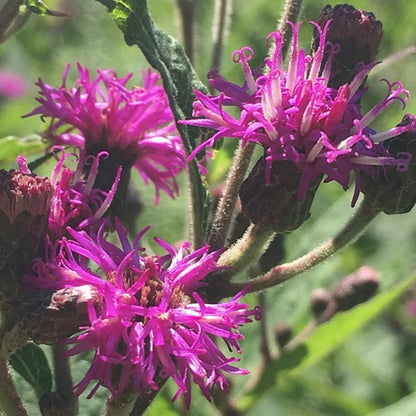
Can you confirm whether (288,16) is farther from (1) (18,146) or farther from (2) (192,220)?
(1) (18,146)

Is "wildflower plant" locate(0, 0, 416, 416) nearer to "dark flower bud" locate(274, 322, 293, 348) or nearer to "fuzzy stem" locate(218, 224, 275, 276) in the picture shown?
"fuzzy stem" locate(218, 224, 275, 276)

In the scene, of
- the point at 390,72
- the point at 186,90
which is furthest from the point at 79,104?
the point at 390,72

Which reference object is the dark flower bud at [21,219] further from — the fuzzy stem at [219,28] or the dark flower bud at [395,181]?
the fuzzy stem at [219,28]

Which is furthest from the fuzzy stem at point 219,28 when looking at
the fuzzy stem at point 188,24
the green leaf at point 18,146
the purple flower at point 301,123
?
the purple flower at point 301,123

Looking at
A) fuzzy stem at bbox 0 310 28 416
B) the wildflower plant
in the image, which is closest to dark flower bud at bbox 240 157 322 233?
the wildflower plant

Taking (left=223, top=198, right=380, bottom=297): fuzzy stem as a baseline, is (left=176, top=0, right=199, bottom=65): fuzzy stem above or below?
above

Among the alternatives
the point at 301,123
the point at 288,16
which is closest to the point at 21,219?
the point at 301,123
